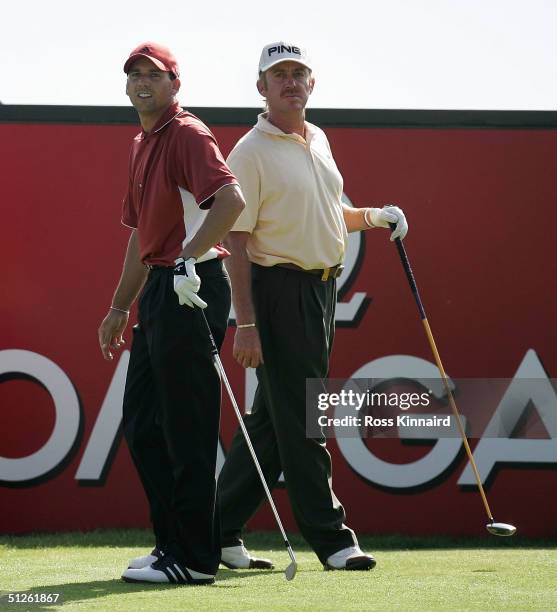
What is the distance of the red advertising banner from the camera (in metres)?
5.95

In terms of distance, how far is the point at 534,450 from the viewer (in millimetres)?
5949

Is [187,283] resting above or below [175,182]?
below

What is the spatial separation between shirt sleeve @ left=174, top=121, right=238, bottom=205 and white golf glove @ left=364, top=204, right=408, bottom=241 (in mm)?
1075

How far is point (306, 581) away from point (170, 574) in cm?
40

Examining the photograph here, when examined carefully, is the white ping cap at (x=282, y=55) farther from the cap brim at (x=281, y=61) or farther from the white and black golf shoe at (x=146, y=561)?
the white and black golf shoe at (x=146, y=561)

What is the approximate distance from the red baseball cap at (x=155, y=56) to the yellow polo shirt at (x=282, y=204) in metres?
0.49

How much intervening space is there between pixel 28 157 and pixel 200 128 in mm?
2255

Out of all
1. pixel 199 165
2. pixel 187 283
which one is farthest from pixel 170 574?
pixel 199 165

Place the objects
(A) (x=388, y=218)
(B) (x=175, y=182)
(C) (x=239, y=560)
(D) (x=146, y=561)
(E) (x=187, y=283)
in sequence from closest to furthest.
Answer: (E) (x=187, y=283), (B) (x=175, y=182), (D) (x=146, y=561), (C) (x=239, y=560), (A) (x=388, y=218)

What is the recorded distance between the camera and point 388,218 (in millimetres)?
4832

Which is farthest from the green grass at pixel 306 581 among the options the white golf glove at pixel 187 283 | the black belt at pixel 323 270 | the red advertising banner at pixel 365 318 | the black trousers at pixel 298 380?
the black belt at pixel 323 270

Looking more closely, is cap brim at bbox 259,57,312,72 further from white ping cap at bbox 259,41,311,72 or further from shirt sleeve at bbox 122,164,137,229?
shirt sleeve at bbox 122,164,137,229

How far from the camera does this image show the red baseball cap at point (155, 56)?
3951mm

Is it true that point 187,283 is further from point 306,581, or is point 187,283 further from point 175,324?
point 306,581
